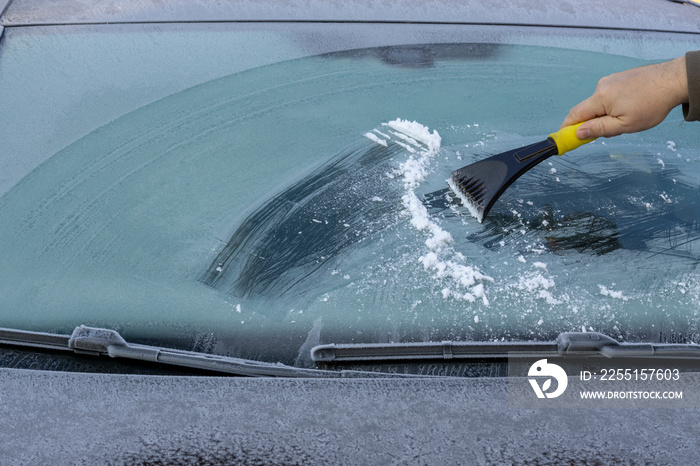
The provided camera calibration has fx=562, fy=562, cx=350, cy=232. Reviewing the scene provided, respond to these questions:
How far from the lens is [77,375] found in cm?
96

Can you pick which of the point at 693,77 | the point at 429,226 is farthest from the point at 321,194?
the point at 693,77

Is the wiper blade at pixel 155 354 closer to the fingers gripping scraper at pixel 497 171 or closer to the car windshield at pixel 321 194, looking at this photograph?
the car windshield at pixel 321 194

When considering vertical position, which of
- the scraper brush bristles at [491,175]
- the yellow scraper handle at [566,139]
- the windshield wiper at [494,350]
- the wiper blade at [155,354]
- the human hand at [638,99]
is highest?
the human hand at [638,99]

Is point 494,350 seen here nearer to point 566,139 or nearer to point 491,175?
point 491,175

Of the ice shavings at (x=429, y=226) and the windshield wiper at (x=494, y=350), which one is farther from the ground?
the ice shavings at (x=429, y=226)

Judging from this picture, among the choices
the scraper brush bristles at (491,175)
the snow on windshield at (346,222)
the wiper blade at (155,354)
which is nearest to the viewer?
the wiper blade at (155,354)

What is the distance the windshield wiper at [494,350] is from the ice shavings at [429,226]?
4.7 inches

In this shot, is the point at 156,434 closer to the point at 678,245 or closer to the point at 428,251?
the point at 428,251

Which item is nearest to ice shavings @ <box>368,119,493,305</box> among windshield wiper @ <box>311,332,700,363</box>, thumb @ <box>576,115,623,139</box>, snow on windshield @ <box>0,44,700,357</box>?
snow on windshield @ <box>0,44,700,357</box>

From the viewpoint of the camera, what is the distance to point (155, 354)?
102 cm

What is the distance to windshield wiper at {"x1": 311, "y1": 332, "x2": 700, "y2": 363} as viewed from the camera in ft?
3.42

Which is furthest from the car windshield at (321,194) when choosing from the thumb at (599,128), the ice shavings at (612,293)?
the thumb at (599,128)

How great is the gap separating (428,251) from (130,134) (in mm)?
856

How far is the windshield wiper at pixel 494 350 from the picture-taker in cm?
104
